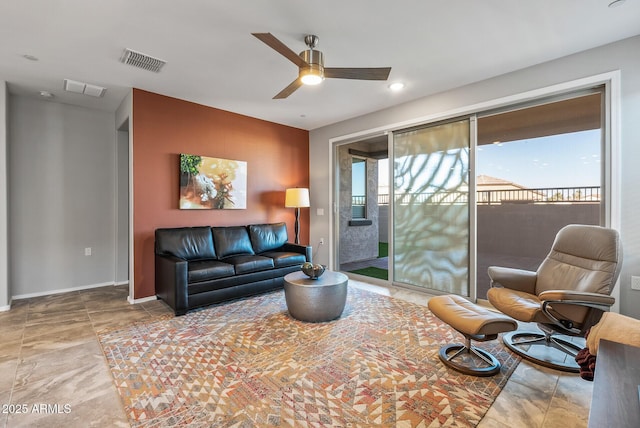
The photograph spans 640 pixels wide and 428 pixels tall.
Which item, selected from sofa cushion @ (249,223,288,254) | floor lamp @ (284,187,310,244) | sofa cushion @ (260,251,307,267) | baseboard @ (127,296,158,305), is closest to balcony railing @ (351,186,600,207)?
floor lamp @ (284,187,310,244)

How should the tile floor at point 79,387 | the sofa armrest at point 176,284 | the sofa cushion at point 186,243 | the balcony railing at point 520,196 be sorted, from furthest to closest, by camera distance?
1. the balcony railing at point 520,196
2. the sofa cushion at point 186,243
3. the sofa armrest at point 176,284
4. the tile floor at point 79,387

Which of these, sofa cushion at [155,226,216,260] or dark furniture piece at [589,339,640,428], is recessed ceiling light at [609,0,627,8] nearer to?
dark furniture piece at [589,339,640,428]

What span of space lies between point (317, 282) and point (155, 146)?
9.27 feet

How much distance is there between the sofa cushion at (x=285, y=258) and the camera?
4.20 m

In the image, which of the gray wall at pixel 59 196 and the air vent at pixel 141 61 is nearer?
the air vent at pixel 141 61

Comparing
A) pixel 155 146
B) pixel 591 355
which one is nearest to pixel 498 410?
pixel 591 355

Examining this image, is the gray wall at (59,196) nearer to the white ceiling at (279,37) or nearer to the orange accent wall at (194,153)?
the white ceiling at (279,37)

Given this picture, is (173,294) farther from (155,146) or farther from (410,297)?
(410,297)

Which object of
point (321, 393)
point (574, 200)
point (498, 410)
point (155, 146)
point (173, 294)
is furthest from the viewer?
point (574, 200)

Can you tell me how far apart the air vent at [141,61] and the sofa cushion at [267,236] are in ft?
7.95

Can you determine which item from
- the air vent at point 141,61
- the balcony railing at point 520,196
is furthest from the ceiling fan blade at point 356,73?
the balcony railing at point 520,196

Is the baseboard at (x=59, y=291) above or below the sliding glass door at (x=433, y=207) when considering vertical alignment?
below

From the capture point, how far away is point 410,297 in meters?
4.00

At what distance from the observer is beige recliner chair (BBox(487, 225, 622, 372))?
2.13 metres
